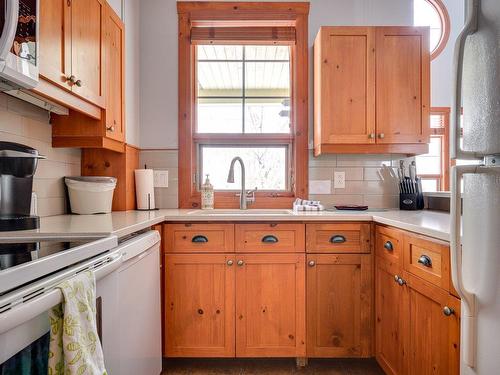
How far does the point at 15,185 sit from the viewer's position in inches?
50.3

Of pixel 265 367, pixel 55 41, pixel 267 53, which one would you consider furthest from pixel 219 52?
pixel 265 367

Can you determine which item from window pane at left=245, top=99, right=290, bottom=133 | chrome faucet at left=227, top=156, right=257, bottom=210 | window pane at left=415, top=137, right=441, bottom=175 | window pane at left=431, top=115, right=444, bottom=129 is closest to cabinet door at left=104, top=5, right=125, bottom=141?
chrome faucet at left=227, top=156, right=257, bottom=210

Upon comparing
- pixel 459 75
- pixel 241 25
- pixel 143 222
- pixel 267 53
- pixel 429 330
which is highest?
pixel 241 25

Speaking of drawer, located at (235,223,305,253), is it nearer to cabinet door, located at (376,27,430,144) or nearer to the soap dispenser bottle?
the soap dispenser bottle

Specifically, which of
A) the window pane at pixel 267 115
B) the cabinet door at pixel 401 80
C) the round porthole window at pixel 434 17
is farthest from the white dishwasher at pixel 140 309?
the round porthole window at pixel 434 17

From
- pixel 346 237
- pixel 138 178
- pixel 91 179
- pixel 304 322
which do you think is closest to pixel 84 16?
pixel 91 179

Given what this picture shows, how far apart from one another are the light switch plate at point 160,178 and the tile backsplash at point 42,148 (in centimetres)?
55

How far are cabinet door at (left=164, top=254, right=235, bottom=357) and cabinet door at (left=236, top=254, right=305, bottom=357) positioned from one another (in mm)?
64

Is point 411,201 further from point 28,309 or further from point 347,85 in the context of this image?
point 28,309

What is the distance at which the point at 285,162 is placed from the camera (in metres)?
2.61

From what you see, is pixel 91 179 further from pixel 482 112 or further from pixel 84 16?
pixel 482 112

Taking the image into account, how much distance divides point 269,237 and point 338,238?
40 centimetres

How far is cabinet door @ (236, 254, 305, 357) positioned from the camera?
75.4 inches

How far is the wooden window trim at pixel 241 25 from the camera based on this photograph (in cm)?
250
